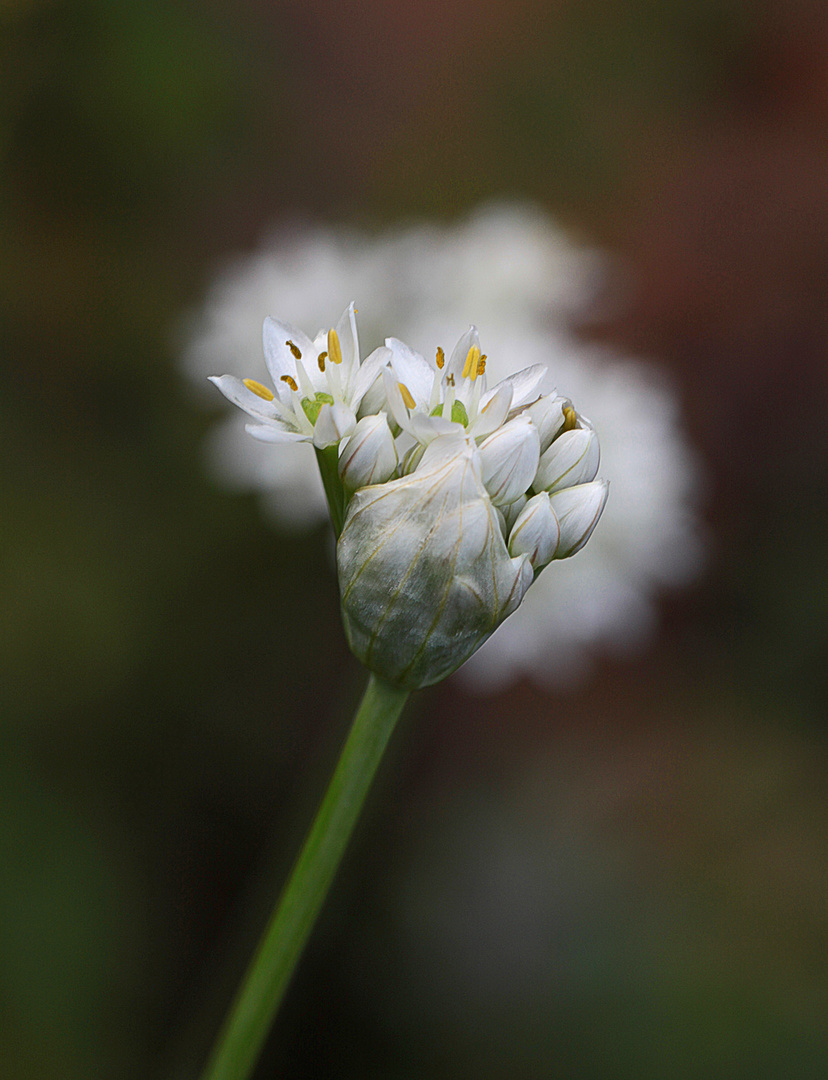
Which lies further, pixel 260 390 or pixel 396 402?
pixel 260 390

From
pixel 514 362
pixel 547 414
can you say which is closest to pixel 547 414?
pixel 547 414

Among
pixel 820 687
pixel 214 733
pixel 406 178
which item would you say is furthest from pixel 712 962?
pixel 406 178

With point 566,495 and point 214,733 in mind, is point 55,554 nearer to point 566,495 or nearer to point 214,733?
point 214,733

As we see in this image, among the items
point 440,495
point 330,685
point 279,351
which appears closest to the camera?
point 440,495

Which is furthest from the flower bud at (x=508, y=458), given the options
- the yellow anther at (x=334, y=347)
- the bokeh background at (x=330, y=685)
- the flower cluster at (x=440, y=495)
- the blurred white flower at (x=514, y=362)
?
the bokeh background at (x=330, y=685)

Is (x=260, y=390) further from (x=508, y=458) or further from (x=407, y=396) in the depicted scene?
(x=508, y=458)

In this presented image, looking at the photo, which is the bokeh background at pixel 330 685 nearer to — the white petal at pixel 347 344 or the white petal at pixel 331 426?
the white petal at pixel 347 344

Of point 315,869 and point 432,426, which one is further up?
point 432,426

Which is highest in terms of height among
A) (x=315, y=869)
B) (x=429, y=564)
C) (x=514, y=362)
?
(x=514, y=362)

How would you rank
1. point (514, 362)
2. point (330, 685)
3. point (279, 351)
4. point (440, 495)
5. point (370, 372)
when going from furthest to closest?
point (330, 685) < point (514, 362) < point (279, 351) < point (370, 372) < point (440, 495)
